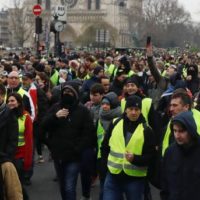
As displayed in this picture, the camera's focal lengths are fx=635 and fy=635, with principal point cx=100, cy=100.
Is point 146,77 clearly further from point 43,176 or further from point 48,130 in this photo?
point 48,130

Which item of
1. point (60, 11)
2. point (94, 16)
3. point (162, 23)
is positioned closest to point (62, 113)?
point (60, 11)

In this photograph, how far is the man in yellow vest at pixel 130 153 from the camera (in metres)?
6.29

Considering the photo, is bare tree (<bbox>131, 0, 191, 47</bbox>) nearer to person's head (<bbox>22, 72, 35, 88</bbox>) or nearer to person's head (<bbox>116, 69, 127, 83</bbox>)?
person's head (<bbox>116, 69, 127, 83</bbox>)

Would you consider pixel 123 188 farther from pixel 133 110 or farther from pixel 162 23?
pixel 162 23

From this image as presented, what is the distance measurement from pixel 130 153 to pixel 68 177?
4.12 feet

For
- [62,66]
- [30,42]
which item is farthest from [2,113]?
[30,42]

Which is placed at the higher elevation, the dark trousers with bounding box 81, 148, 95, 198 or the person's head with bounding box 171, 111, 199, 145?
the person's head with bounding box 171, 111, 199, 145

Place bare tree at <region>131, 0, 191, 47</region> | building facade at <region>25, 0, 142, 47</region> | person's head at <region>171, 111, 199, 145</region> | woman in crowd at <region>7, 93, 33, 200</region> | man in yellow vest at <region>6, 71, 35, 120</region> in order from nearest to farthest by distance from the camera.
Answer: person's head at <region>171, 111, 199, 145</region>
woman in crowd at <region>7, 93, 33, 200</region>
man in yellow vest at <region>6, 71, 35, 120</region>
bare tree at <region>131, 0, 191, 47</region>
building facade at <region>25, 0, 142, 47</region>

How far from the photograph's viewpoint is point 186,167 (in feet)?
16.4

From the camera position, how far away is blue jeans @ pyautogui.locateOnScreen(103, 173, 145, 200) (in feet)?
20.7

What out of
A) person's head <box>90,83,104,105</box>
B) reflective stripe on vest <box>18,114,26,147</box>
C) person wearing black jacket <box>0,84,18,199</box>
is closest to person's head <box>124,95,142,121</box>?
person wearing black jacket <box>0,84,18,199</box>

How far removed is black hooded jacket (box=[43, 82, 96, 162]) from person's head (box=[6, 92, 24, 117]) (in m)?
0.62

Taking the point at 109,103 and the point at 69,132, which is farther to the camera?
the point at 109,103

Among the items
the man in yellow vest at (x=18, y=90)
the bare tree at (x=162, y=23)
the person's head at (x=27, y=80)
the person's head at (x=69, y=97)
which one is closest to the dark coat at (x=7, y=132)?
the person's head at (x=69, y=97)
